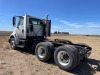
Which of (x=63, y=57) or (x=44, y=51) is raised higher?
(x=44, y=51)

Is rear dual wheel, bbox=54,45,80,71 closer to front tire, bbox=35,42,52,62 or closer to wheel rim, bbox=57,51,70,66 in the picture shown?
wheel rim, bbox=57,51,70,66

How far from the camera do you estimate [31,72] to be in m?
6.27

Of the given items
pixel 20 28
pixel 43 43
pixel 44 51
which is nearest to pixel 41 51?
pixel 44 51

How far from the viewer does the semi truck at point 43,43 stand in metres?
6.82

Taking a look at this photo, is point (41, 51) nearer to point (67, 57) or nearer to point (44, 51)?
point (44, 51)

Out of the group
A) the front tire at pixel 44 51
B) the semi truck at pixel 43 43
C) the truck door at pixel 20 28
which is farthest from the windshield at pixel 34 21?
the front tire at pixel 44 51

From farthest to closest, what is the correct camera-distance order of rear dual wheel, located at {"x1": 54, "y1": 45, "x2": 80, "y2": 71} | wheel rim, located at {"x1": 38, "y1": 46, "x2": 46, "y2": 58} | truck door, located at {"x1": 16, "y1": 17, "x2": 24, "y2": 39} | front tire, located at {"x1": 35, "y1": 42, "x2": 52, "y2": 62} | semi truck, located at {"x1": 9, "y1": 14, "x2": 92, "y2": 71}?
truck door, located at {"x1": 16, "y1": 17, "x2": 24, "y2": 39}, wheel rim, located at {"x1": 38, "y1": 46, "x2": 46, "y2": 58}, front tire, located at {"x1": 35, "y1": 42, "x2": 52, "y2": 62}, semi truck, located at {"x1": 9, "y1": 14, "x2": 92, "y2": 71}, rear dual wheel, located at {"x1": 54, "y1": 45, "x2": 80, "y2": 71}

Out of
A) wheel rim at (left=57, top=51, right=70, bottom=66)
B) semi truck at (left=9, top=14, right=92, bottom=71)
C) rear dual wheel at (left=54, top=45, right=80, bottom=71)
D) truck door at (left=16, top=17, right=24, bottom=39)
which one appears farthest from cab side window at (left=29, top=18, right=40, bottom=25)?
wheel rim at (left=57, top=51, right=70, bottom=66)

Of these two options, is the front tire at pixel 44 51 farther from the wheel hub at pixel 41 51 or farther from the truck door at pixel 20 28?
the truck door at pixel 20 28

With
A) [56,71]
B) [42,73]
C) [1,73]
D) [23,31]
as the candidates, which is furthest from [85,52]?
[23,31]

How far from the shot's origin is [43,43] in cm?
831

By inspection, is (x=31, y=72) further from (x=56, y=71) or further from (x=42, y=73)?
(x=56, y=71)

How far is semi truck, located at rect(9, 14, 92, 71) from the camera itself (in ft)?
22.4

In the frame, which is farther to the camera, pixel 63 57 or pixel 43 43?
pixel 43 43
